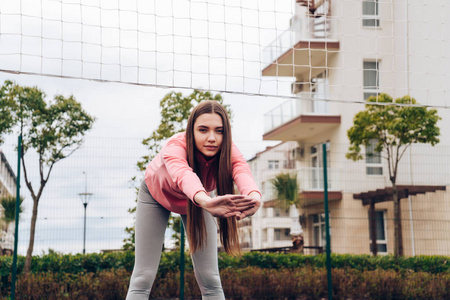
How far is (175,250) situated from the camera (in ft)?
30.2

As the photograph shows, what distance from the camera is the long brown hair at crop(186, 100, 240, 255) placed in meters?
3.11

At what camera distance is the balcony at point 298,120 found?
20484mm

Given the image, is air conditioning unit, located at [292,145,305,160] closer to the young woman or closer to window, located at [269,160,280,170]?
window, located at [269,160,280,170]

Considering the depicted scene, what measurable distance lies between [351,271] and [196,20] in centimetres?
543

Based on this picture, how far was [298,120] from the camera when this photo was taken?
20406mm

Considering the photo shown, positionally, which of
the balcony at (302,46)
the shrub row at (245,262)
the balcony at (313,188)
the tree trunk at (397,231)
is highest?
the balcony at (302,46)

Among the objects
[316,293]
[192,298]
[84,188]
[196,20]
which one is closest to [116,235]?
[84,188]

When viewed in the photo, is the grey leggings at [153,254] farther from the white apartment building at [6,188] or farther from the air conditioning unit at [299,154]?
the air conditioning unit at [299,154]

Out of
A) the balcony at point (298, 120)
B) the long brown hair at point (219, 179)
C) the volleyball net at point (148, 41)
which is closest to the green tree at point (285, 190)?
the balcony at point (298, 120)

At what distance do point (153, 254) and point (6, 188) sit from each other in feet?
18.0

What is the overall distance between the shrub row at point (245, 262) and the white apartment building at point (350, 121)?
663mm

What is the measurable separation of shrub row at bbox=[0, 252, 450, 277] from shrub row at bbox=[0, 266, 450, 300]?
0.58ft

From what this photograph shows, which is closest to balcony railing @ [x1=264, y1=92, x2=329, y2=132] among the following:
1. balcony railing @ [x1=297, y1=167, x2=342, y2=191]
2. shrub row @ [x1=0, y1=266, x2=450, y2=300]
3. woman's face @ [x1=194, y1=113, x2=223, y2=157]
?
balcony railing @ [x1=297, y1=167, x2=342, y2=191]

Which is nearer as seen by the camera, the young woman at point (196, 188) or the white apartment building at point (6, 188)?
the young woman at point (196, 188)
